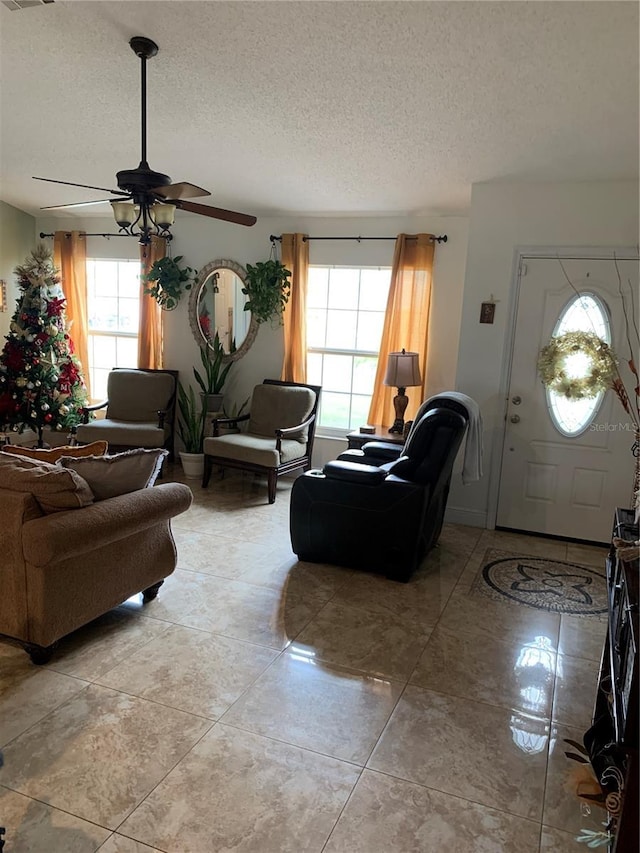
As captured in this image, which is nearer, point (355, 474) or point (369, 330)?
point (355, 474)

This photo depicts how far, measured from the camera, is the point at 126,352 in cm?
638

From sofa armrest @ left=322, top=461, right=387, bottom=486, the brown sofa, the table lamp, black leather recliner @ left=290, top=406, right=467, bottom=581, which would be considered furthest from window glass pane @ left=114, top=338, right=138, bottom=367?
the brown sofa

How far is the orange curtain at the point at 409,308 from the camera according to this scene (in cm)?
493

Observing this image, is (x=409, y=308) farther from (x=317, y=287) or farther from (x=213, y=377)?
(x=213, y=377)

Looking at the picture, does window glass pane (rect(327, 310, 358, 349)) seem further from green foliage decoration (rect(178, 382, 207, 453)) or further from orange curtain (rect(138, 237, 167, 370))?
orange curtain (rect(138, 237, 167, 370))

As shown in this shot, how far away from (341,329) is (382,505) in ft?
8.09

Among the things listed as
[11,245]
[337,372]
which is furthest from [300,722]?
[11,245]

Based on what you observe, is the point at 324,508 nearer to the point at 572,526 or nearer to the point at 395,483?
the point at 395,483

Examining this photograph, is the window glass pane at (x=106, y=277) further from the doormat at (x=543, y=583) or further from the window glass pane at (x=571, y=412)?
the doormat at (x=543, y=583)

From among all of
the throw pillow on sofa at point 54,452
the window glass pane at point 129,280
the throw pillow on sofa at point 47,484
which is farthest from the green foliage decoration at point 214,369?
the throw pillow on sofa at point 47,484

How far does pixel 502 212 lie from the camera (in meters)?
4.06

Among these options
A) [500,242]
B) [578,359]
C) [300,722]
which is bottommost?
[300,722]

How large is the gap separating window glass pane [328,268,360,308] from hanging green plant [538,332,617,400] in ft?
6.37

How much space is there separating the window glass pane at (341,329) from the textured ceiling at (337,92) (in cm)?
110
